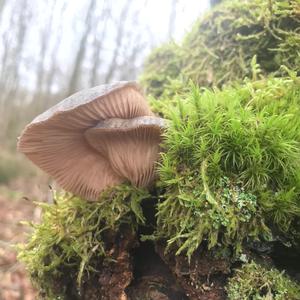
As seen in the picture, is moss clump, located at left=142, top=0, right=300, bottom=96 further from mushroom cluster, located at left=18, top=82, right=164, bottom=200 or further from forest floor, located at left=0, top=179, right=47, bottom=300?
forest floor, located at left=0, top=179, right=47, bottom=300

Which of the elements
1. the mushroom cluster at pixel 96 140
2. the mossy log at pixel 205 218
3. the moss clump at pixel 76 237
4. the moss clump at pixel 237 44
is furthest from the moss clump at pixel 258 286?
the moss clump at pixel 237 44

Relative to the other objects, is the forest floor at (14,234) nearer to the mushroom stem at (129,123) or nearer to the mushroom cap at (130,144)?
the mushroom cap at (130,144)

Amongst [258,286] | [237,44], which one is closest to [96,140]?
[258,286]

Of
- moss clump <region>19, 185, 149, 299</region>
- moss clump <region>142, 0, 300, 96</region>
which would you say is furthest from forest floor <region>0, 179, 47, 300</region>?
moss clump <region>142, 0, 300, 96</region>

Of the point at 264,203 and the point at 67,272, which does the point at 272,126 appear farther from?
the point at 67,272

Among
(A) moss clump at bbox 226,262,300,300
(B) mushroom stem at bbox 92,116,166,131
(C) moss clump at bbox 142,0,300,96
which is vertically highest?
(C) moss clump at bbox 142,0,300,96

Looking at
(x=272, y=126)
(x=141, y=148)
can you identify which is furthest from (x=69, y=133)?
(x=272, y=126)

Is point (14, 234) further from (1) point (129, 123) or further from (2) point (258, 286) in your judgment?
(2) point (258, 286)
